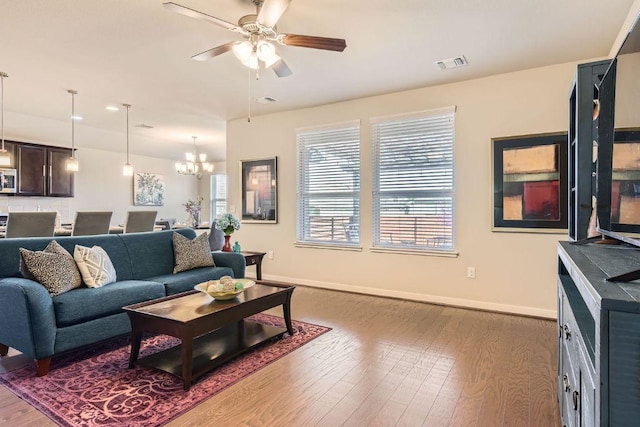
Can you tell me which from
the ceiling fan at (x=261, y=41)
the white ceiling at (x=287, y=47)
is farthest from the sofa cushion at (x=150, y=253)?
the ceiling fan at (x=261, y=41)

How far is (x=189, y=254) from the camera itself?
391cm

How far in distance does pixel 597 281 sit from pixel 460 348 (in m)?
2.19

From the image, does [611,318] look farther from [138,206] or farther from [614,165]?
[138,206]

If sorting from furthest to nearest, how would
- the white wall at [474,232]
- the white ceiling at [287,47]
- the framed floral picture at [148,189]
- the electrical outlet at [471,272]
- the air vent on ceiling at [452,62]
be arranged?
1. the framed floral picture at [148,189]
2. the electrical outlet at [471,272]
3. the white wall at [474,232]
4. the air vent on ceiling at [452,62]
5. the white ceiling at [287,47]

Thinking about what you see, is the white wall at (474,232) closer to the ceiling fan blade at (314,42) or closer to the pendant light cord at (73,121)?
the ceiling fan blade at (314,42)

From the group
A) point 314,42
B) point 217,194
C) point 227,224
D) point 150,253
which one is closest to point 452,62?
point 314,42

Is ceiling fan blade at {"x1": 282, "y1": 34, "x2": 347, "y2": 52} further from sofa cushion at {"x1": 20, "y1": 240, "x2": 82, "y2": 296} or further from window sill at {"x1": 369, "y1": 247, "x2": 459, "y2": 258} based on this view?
window sill at {"x1": 369, "y1": 247, "x2": 459, "y2": 258}

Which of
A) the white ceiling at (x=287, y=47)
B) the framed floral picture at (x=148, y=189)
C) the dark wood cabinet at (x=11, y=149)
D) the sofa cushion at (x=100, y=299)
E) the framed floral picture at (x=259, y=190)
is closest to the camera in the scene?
the sofa cushion at (x=100, y=299)

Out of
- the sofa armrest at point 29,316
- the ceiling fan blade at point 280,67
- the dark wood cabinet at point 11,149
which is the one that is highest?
the ceiling fan blade at point 280,67

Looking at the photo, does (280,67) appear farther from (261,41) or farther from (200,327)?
(200,327)

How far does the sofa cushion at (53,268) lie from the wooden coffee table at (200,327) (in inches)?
23.6

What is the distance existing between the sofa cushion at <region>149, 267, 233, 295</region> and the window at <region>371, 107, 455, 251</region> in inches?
79.1

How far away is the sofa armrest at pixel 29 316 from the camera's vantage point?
2369 millimetres

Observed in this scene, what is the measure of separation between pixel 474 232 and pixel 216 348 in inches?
117
